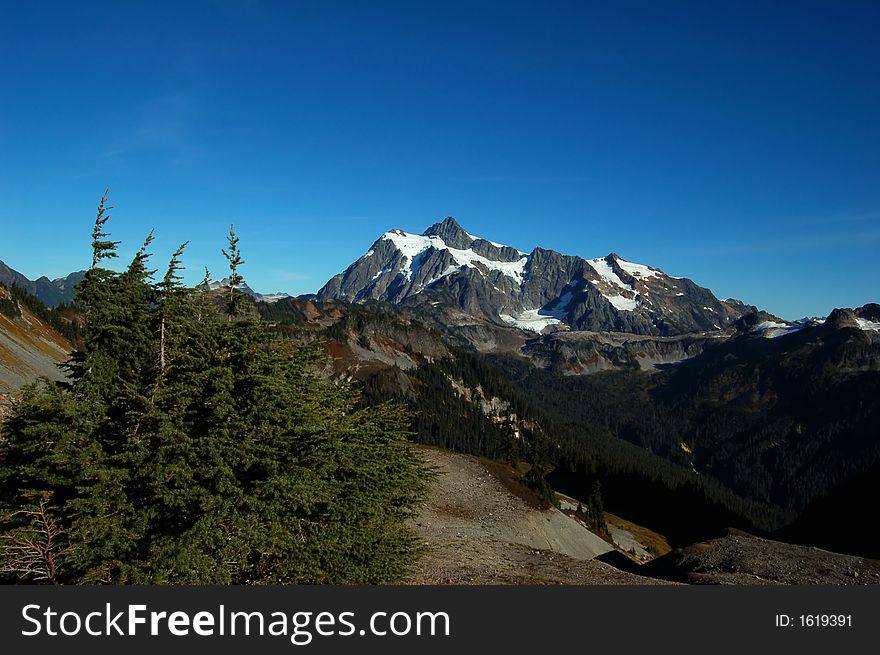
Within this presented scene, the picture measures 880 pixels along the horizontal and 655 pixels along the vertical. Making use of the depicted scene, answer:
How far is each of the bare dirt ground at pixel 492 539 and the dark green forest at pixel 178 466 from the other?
841cm

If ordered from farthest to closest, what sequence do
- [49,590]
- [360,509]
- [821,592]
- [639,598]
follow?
[360,509]
[821,592]
[639,598]
[49,590]

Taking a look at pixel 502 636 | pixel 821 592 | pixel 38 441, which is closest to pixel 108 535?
pixel 38 441

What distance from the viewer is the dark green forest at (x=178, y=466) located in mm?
19594

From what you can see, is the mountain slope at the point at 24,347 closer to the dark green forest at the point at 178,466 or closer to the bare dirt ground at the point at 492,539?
the bare dirt ground at the point at 492,539

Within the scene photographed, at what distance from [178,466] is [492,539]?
1826 inches

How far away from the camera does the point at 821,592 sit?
18.3 m

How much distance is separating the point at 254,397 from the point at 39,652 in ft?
35.3

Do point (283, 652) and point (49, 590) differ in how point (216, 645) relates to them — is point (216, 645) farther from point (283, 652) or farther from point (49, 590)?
point (49, 590)

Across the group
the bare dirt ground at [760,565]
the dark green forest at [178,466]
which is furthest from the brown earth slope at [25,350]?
the bare dirt ground at [760,565]

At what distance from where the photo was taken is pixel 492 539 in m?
59.4

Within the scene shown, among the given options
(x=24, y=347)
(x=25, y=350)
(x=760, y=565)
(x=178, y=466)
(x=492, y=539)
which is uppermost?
(x=24, y=347)

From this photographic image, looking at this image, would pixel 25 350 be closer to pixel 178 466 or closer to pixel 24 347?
pixel 24 347

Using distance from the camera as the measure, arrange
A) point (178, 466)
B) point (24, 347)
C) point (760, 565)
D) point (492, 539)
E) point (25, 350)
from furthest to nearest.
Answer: point (24, 347), point (25, 350), point (492, 539), point (760, 565), point (178, 466)

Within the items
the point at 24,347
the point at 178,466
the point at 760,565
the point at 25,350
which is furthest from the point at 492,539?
the point at 24,347
